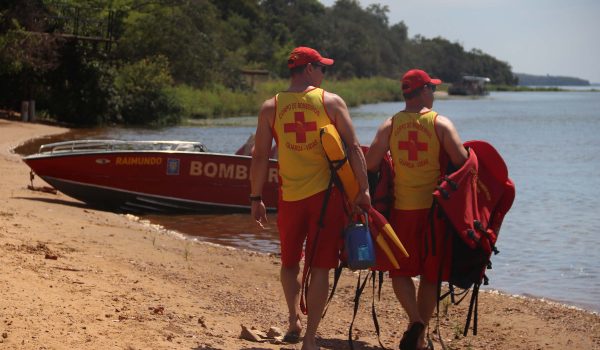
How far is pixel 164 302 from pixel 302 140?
2.00 m

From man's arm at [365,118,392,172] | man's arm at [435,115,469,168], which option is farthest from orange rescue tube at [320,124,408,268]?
man's arm at [435,115,469,168]

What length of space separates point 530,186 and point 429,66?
14030cm

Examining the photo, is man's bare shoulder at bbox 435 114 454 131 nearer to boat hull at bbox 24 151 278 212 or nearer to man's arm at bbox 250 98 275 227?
man's arm at bbox 250 98 275 227

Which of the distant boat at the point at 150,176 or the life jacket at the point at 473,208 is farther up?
the life jacket at the point at 473,208

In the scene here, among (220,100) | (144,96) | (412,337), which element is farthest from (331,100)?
(220,100)

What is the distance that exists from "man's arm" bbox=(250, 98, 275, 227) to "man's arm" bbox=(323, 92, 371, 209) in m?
0.39

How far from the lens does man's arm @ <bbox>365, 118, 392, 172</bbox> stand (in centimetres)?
698

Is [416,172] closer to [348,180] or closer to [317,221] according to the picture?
[348,180]

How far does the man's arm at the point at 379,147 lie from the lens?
6.98 metres

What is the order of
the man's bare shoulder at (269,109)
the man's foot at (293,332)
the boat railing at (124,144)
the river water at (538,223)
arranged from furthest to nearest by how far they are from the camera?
the boat railing at (124,144) → the river water at (538,223) → the man's foot at (293,332) → the man's bare shoulder at (269,109)

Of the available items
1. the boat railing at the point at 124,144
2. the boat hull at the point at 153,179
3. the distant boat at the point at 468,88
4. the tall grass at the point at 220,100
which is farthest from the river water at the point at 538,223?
the distant boat at the point at 468,88

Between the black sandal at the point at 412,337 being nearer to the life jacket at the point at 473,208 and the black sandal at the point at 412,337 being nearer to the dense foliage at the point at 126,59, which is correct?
the life jacket at the point at 473,208

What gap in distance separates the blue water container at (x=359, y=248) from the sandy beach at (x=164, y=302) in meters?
0.93

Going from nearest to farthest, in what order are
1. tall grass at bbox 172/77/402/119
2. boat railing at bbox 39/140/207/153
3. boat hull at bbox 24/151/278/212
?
1. boat hull at bbox 24/151/278/212
2. boat railing at bbox 39/140/207/153
3. tall grass at bbox 172/77/402/119
